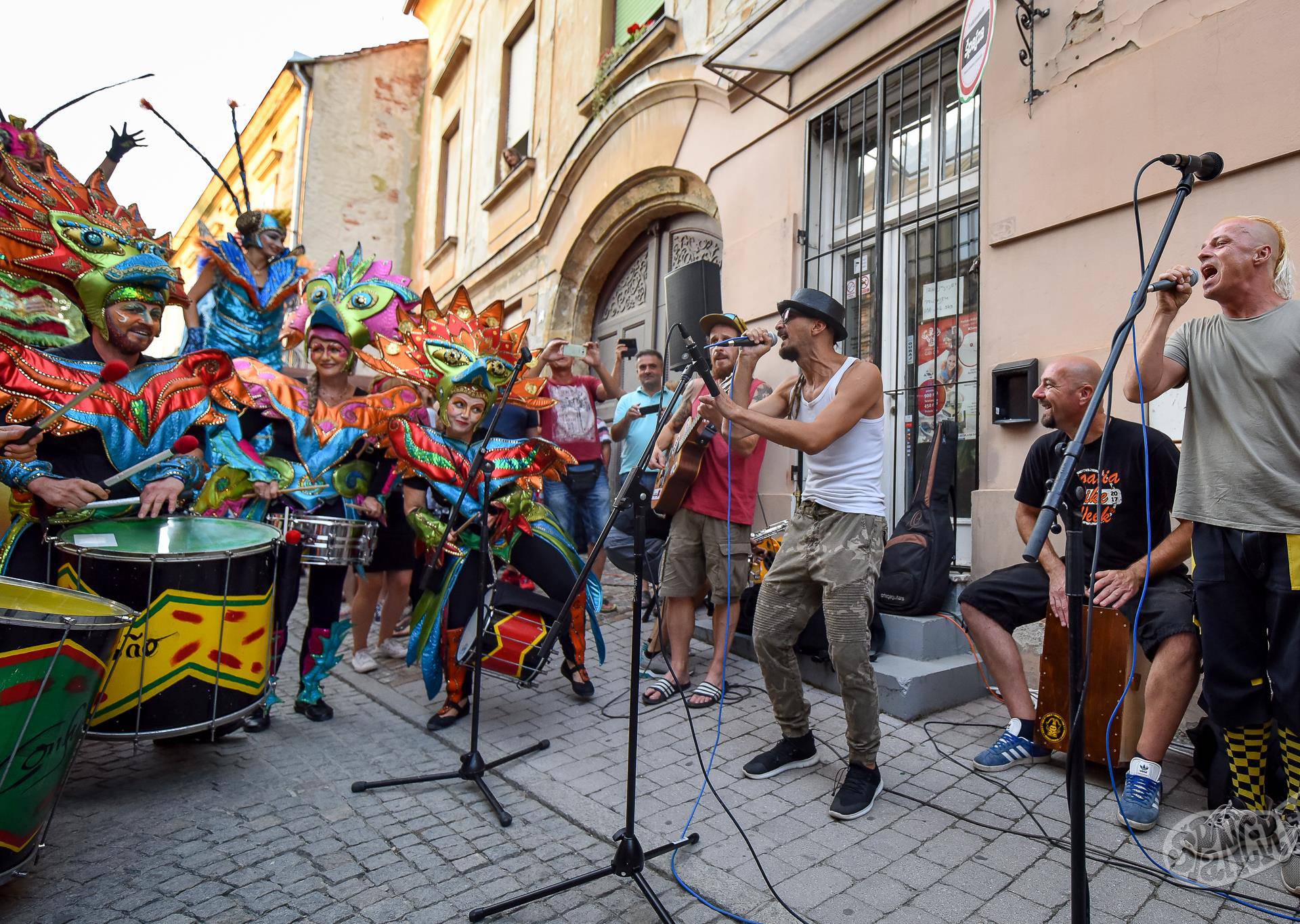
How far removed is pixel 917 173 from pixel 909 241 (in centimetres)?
46

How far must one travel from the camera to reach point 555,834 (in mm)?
2818

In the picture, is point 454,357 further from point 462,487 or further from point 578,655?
point 578,655

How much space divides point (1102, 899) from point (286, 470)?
12.9ft

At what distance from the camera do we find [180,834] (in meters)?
2.77

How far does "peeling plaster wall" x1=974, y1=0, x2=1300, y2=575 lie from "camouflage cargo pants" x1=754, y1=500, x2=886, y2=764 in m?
1.70

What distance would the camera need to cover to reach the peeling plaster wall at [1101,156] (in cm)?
349

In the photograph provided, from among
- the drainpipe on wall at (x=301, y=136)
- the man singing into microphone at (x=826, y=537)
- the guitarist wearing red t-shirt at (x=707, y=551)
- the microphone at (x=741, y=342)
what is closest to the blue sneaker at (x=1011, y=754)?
the man singing into microphone at (x=826, y=537)

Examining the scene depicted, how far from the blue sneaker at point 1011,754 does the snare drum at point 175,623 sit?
10.1 ft

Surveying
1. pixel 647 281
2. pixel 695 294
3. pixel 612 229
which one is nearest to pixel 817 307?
pixel 695 294

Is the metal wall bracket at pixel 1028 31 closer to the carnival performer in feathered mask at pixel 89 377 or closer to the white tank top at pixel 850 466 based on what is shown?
the white tank top at pixel 850 466

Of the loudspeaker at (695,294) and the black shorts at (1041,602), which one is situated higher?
the loudspeaker at (695,294)

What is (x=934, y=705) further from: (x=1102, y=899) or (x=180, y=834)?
(x=180, y=834)

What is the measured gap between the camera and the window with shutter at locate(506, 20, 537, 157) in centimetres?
1162

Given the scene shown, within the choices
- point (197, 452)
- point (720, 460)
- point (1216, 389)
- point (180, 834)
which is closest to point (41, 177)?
point (197, 452)
